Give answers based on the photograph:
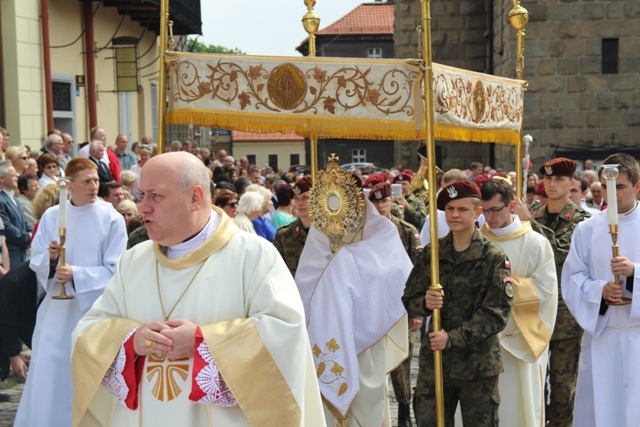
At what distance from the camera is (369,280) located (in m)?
6.94

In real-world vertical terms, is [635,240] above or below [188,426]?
above

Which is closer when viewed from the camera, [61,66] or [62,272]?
[62,272]

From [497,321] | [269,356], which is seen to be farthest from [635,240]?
[269,356]

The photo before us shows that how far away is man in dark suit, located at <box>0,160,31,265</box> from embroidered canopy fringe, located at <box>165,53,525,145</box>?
3.74m

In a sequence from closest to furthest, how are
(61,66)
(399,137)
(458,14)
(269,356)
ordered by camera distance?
(269,356)
(399,137)
(61,66)
(458,14)

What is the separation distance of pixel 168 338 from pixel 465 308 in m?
2.43

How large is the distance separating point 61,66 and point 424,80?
1305 centimetres

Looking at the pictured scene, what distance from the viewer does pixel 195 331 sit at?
4.32 metres

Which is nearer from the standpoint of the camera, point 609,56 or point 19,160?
point 19,160

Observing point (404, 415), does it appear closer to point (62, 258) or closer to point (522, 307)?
point (522, 307)

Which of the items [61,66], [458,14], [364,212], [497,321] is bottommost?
[497,321]

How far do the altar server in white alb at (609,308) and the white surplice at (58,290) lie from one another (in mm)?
3078

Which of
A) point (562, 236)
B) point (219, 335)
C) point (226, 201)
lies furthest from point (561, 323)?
point (219, 335)

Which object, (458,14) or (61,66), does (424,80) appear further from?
(458,14)
